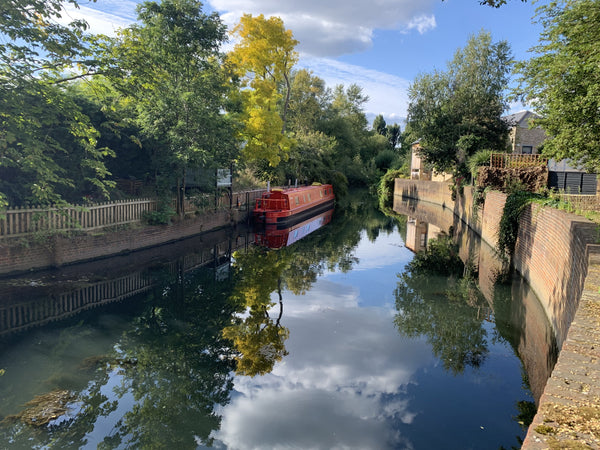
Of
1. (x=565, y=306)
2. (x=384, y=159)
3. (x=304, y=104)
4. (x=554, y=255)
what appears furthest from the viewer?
(x=384, y=159)

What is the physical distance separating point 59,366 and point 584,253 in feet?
25.7

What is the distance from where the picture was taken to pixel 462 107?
2589 centimetres

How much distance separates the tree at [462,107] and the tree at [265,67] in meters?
9.17

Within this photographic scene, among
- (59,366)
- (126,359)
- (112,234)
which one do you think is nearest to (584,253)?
(126,359)

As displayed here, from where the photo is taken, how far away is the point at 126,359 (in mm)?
6512

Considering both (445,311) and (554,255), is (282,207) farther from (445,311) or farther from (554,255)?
(554,255)

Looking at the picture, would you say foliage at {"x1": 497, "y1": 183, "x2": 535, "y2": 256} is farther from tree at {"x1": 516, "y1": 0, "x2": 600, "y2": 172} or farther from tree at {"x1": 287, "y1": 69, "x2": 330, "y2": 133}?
tree at {"x1": 287, "y1": 69, "x2": 330, "y2": 133}

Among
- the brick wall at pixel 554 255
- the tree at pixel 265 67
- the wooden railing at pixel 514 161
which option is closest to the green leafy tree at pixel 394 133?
the tree at pixel 265 67

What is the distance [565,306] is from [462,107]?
21.9m

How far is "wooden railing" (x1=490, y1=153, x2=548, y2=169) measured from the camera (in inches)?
811

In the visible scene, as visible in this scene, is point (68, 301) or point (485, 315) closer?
point (68, 301)

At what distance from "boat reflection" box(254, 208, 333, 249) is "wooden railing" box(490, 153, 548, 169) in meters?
9.57

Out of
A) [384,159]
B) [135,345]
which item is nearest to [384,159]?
[384,159]

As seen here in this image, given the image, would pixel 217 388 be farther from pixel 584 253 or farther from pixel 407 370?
pixel 584 253
